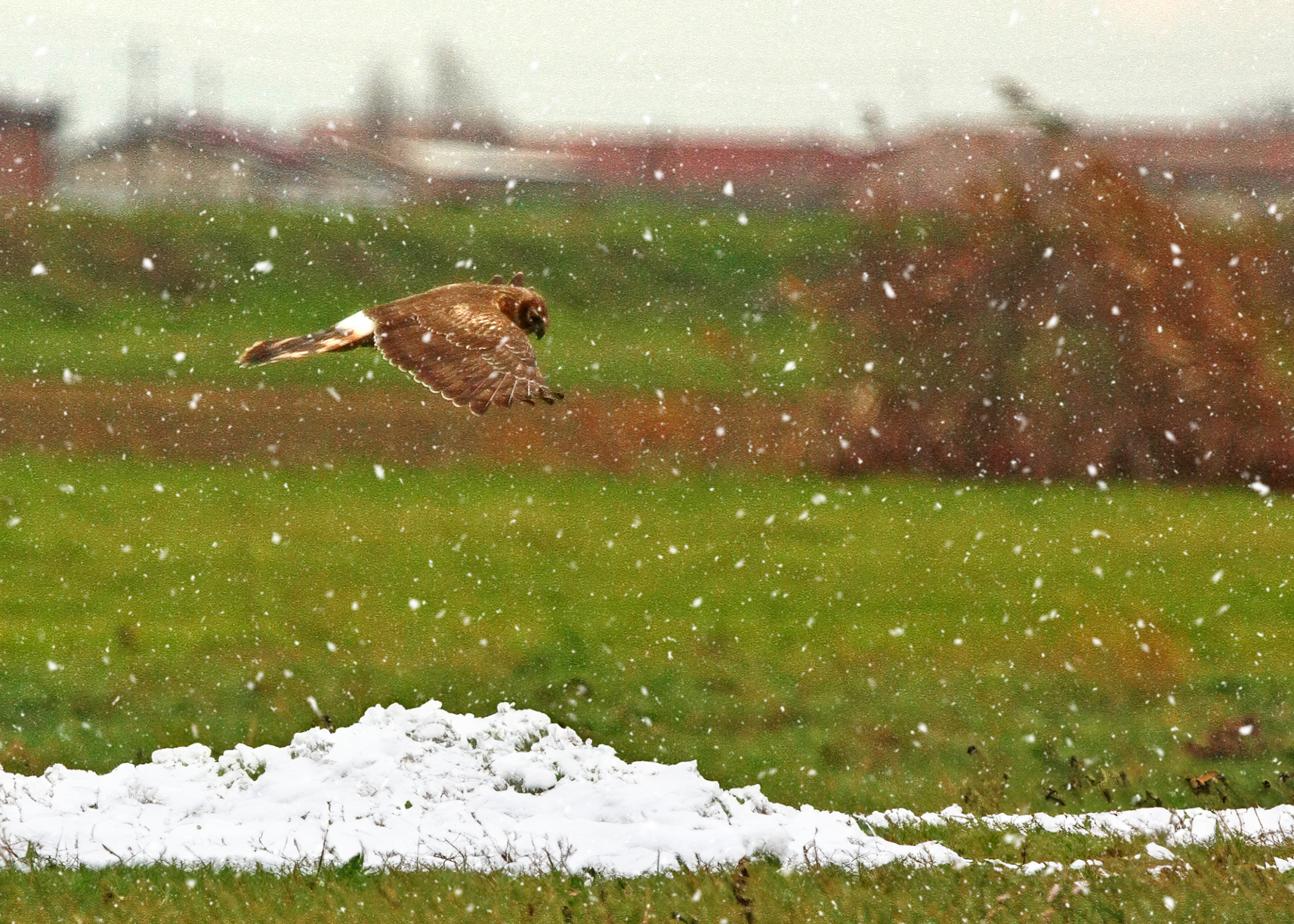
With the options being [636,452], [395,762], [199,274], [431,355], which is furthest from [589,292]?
[431,355]

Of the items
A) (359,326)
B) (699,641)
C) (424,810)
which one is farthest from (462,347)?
(699,641)

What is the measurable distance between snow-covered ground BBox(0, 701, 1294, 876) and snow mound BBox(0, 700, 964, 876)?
11 millimetres

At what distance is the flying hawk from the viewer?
585 centimetres

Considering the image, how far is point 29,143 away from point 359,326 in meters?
39.0

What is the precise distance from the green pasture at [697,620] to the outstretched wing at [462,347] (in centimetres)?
431

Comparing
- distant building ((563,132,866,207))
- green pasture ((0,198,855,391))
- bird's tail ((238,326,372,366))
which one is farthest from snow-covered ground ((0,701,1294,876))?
distant building ((563,132,866,207))

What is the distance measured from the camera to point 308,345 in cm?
669

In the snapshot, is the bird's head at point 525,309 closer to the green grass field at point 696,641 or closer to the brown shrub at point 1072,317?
the green grass field at point 696,641

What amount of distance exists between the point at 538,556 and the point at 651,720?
5434 millimetres

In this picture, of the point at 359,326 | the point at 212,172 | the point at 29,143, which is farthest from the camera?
the point at 29,143

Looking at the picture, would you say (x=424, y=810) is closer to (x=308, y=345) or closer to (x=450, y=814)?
(x=450, y=814)

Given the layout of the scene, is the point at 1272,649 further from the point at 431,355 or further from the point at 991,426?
the point at 431,355

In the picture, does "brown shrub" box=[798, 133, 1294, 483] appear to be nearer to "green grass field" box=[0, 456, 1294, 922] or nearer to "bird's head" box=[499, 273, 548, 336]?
"green grass field" box=[0, 456, 1294, 922]

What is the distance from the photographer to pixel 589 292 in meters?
35.2
